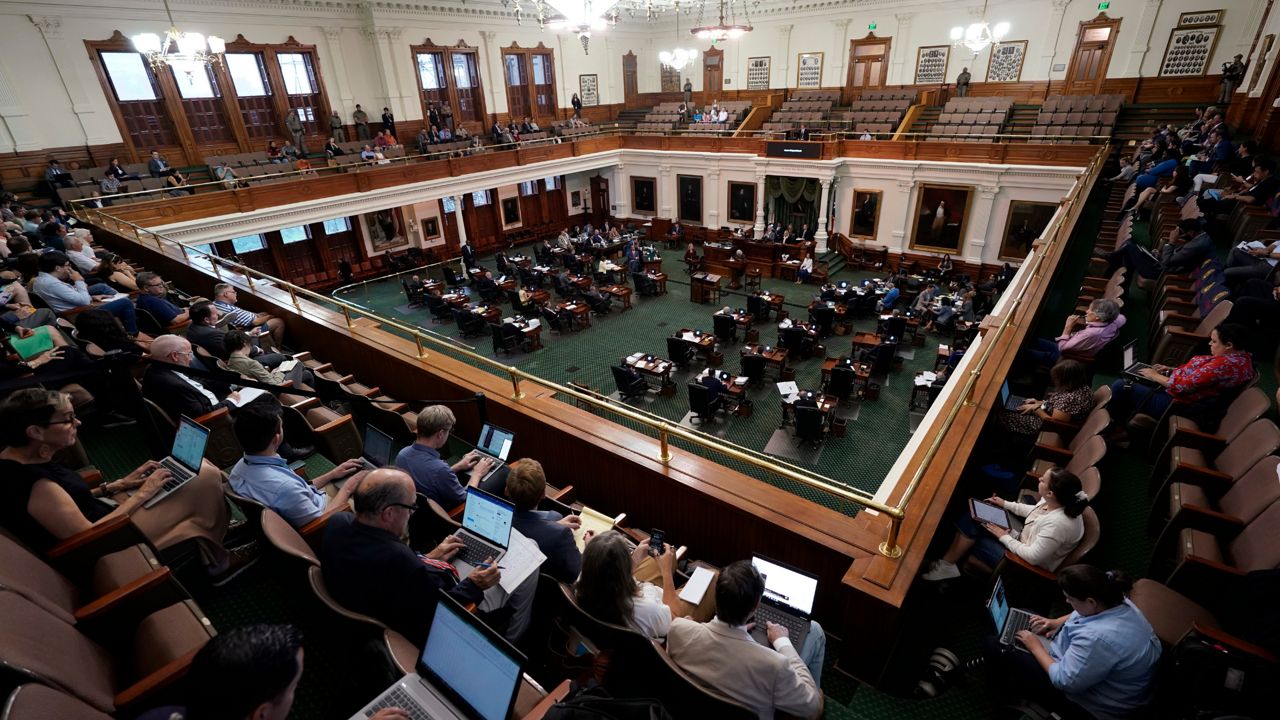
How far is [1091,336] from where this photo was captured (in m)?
5.60

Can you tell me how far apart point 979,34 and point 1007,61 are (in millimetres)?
4171

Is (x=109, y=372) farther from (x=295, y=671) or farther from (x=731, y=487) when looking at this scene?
(x=731, y=487)

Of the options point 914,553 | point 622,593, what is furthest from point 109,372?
point 914,553

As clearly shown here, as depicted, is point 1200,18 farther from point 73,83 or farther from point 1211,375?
point 73,83

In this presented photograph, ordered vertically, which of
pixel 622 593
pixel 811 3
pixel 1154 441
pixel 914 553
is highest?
pixel 811 3

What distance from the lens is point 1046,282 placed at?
6480mm

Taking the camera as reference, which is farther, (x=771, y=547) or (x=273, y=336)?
(x=273, y=336)

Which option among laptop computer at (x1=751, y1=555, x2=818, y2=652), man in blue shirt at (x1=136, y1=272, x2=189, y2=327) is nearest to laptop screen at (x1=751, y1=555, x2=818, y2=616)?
laptop computer at (x1=751, y1=555, x2=818, y2=652)

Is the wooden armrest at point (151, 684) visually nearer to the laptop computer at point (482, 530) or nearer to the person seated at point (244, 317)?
the laptop computer at point (482, 530)

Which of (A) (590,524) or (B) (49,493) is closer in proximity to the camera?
(B) (49,493)

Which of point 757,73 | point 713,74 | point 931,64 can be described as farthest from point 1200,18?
point 713,74

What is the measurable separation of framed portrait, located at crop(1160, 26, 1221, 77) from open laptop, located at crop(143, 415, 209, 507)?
75.4 ft

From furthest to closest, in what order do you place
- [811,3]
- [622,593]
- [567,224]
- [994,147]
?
[567,224] < [811,3] < [994,147] < [622,593]

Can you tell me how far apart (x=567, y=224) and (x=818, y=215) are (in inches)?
382
